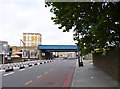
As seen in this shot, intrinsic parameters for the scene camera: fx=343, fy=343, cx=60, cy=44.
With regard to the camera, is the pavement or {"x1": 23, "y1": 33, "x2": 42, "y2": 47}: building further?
{"x1": 23, "y1": 33, "x2": 42, "y2": 47}: building

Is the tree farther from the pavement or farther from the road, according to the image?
the road

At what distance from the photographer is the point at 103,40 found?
2081 cm

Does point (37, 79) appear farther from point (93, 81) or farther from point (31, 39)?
point (31, 39)

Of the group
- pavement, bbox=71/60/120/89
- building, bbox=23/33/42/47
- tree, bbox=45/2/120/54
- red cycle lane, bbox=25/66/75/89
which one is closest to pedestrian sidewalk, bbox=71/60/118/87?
pavement, bbox=71/60/120/89

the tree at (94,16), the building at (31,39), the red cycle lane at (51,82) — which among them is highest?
the building at (31,39)

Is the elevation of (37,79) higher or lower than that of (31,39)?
lower

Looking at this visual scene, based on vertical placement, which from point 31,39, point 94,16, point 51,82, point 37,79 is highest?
point 31,39

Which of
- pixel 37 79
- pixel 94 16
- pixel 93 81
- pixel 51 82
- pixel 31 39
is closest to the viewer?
pixel 94 16

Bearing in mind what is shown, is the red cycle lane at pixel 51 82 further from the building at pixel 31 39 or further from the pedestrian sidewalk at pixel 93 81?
the building at pixel 31 39

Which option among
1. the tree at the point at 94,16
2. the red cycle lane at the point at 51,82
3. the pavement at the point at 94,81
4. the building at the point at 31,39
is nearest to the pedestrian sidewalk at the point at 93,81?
the pavement at the point at 94,81

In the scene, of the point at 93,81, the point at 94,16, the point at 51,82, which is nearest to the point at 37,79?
the point at 51,82

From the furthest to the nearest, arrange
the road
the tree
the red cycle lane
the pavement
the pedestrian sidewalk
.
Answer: the road → the red cycle lane → the pedestrian sidewalk → the pavement → the tree

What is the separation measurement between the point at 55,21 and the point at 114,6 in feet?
16.7

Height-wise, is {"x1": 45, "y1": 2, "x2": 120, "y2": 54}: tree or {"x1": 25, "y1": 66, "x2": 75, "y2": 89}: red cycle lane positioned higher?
{"x1": 45, "y1": 2, "x2": 120, "y2": 54}: tree
